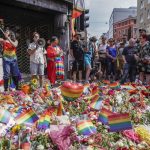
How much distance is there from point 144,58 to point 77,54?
6.53 feet

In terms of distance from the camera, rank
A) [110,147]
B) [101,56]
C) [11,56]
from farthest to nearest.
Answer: [101,56] < [11,56] < [110,147]

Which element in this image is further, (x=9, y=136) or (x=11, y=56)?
(x=11, y=56)

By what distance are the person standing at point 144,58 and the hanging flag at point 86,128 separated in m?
6.28

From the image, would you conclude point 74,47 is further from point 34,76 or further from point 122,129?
point 122,129

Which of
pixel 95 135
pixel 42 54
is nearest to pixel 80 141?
pixel 95 135

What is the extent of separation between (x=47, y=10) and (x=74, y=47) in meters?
4.47

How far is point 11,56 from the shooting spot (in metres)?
10.1

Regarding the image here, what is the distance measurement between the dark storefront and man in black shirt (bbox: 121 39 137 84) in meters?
3.82

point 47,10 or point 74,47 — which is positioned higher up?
point 47,10

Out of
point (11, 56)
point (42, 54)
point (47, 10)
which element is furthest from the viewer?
point (47, 10)

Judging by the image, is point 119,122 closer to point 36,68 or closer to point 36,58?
point 36,58

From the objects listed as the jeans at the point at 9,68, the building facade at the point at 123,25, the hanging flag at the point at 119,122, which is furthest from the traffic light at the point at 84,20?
the building facade at the point at 123,25

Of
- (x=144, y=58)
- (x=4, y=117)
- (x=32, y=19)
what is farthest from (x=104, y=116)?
(x=32, y=19)

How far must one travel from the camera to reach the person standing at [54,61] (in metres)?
12.2
